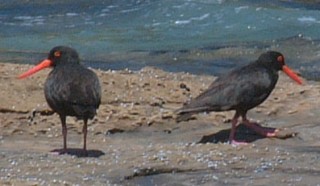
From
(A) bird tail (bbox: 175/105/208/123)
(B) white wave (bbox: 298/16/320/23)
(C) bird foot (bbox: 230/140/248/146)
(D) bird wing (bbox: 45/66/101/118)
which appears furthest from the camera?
(B) white wave (bbox: 298/16/320/23)

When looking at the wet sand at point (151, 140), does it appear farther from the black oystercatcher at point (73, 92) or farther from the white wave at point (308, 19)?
the white wave at point (308, 19)

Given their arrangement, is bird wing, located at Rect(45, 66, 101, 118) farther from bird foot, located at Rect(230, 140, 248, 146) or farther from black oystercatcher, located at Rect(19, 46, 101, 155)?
bird foot, located at Rect(230, 140, 248, 146)

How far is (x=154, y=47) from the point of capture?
18.9 meters

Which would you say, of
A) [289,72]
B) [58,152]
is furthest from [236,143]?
[58,152]

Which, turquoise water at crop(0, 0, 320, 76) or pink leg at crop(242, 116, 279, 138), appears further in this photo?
turquoise water at crop(0, 0, 320, 76)

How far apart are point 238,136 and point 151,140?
74cm

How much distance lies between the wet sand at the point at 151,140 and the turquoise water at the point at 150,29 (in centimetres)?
528

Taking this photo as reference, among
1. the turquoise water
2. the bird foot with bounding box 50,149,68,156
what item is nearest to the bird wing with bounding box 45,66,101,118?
the bird foot with bounding box 50,149,68,156

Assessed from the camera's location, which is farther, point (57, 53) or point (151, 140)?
point (151, 140)

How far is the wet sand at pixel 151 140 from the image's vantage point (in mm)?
7715

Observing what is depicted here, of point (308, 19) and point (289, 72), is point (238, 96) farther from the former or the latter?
point (308, 19)

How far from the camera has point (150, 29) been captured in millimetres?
21406

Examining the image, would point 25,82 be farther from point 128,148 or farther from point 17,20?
point 17,20

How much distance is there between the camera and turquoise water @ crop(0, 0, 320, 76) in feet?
58.0
